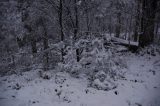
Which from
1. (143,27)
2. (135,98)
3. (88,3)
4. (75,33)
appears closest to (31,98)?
(135,98)

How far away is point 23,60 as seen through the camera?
44.1ft

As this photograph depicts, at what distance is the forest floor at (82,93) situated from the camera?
7.59 m

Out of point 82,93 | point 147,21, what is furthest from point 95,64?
point 147,21

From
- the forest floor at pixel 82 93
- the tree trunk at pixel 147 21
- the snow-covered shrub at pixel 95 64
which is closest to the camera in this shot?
the forest floor at pixel 82 93

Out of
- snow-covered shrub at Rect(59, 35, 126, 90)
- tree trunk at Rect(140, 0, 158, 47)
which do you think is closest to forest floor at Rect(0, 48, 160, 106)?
snow-covered shrub at Rect(59, 35, 126, 90)

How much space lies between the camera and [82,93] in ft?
27.5

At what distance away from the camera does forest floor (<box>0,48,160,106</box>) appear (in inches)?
299

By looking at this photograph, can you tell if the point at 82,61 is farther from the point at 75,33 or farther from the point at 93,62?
the point at 75,33

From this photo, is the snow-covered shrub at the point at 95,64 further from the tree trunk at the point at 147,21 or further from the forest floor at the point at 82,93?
the tree trunk at the point at 147,21


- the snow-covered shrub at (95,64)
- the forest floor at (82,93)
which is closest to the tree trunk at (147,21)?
the forest floor at (82,93)

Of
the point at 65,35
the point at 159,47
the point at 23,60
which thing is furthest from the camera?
the point at 159,47

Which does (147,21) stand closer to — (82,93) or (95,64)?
(95,64)

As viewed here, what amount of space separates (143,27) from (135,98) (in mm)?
8582

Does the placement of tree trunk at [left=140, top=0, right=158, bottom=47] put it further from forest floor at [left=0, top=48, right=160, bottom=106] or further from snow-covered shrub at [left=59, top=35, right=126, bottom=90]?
snow-covered shrub at [left=59, top=35, right=126, bottom=90]
